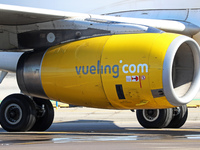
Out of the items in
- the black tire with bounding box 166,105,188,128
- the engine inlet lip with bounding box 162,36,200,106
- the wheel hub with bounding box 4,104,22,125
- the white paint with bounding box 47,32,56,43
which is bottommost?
the black tire with bounding box 166,105,188,128

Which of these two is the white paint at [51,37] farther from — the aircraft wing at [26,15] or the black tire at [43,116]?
the black tire at [43,116]

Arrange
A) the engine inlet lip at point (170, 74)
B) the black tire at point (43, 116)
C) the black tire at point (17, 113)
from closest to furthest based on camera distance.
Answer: the engine inlet lip at point (170, 74) → the black tire at point (17, 113) → the black tire at point (43, 116)

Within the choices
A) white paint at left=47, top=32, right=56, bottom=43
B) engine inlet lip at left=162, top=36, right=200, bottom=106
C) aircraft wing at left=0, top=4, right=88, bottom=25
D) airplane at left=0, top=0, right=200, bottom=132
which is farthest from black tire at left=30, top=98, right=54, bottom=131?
engine inlet lip at left=162, top=36, right=200, bottom=106

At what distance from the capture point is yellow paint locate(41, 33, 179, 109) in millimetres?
7938

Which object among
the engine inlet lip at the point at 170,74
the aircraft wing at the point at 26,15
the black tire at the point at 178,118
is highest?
the aircraft wing at the point at 26,15

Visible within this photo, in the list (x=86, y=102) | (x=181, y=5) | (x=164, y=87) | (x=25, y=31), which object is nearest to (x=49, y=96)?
(x=86, y=102)

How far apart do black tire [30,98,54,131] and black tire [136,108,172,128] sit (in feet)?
8.02

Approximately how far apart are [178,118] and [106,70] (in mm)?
4171

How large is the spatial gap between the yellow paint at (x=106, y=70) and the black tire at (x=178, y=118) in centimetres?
358

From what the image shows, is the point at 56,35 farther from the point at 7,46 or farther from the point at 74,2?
the point at 74,2

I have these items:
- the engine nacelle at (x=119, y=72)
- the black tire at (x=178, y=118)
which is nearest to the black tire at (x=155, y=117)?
the black tire at (x=178, y=118)

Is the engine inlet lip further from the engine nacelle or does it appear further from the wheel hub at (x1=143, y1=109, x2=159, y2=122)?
the wheel hub at (x1=143, y1=109, x2=159, y2=122)

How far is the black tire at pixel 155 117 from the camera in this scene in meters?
11.4

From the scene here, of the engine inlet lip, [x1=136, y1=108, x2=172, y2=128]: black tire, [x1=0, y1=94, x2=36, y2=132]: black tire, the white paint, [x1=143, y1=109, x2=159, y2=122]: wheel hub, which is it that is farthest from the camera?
[x1=143, y1=109, x2=159, y2=122]: wheel hub
